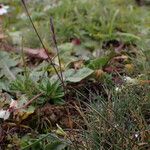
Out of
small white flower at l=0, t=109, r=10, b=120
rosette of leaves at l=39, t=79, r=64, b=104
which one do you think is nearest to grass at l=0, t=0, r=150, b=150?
rosette of leaves at l=39, t=79, r=64, b=104

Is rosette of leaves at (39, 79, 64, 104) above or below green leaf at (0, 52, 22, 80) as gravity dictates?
above

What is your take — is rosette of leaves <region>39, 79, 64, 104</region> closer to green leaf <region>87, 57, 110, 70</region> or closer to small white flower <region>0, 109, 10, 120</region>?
small white flower <region>0, 109, 10, 120</region>

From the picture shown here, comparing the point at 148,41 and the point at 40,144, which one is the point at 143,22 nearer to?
the point at 148,41

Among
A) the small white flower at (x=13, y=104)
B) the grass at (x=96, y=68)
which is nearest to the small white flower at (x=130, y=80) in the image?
the grass at (x=96, y=68)

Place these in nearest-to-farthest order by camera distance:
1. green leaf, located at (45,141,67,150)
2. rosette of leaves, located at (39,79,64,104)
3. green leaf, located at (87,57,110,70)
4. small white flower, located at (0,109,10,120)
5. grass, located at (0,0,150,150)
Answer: grass, located at (0,0,150,150), green leaf, located at (45,141,67,150), small white flower, located at (0,109,10,120), rosette of leaves, located at (39,79,64,104), green leaf, located at (87,57,110,70)

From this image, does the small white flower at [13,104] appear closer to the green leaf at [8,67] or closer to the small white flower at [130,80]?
the green leaf at [8,67]

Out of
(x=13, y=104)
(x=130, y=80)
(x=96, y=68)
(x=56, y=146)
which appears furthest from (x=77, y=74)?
(x=56, y=146)

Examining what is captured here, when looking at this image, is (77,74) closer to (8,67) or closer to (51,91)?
(51,91)
